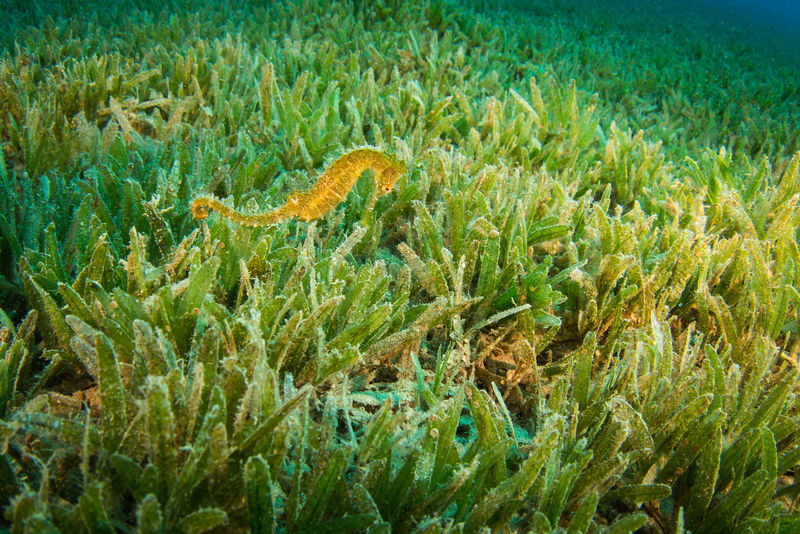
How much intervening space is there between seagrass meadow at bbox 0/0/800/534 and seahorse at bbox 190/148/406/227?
0.02 meters

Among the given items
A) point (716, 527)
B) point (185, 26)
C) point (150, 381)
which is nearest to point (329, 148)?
point (150, 381)

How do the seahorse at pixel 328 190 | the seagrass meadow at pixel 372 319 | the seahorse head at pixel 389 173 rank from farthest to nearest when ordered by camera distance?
the seahorse head at pixel 389 173 < the seahorse at pixel 328 190 < the seagrass meadow at pixel 372 319

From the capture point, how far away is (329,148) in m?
2.48

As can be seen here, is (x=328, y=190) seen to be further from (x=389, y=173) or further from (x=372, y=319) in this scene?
(x=372, y=319)

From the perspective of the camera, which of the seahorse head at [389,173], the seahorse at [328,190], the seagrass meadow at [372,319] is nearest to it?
the seagrass meadow at [372,319]

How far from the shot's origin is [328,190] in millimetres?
1747

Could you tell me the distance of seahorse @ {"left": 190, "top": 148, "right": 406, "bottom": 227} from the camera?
1.65 meters

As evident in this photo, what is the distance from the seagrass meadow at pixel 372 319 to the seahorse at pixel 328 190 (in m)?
0.02

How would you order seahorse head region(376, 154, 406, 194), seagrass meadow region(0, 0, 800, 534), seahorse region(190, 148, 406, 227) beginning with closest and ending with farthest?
seagrass meadow region(0, 0, 800, 534) < seahorse region(190, 148, 406, 227) < seahorse head region(376, 154, 406, 194)

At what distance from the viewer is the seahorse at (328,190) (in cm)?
165

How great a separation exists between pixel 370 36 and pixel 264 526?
15.3 ft

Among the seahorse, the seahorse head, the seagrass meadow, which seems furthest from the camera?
the seahorse head

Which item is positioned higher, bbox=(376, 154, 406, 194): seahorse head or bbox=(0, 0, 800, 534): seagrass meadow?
bbox=(376, 154, 406, 194): seahorse head

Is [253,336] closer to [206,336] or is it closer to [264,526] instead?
[206,336]
